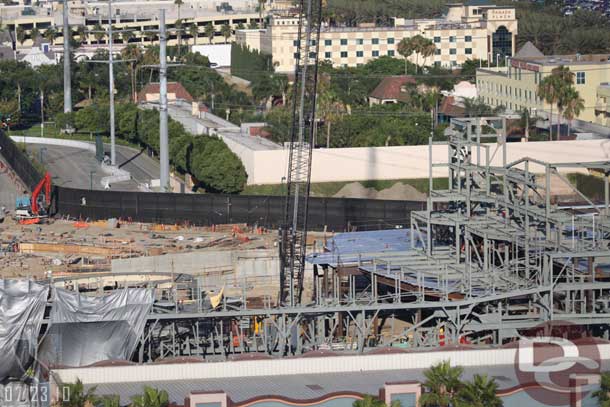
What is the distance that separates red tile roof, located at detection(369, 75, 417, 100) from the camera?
4515 inches

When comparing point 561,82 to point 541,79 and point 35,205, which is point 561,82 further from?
point 35,205

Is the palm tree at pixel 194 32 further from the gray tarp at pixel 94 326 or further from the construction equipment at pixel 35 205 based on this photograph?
the gray tarp at pixel 94 326

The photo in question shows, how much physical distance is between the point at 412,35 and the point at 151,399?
108822 millimetres

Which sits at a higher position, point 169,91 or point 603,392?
point 169,91

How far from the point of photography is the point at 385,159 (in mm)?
83250

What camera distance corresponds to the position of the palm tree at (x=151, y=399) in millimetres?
35572

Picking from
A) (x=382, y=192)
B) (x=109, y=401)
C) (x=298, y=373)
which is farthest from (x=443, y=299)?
(x=382, y=192)

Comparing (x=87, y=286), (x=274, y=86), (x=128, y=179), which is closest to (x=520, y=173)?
(x=87, y=286)

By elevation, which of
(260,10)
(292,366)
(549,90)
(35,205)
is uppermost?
(260,10)

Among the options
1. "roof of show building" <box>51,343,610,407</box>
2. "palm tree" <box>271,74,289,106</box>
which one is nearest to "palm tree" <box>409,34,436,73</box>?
"palm tree" <box>271,74,289,106</box>

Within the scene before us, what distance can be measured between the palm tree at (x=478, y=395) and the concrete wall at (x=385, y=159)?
4589cm

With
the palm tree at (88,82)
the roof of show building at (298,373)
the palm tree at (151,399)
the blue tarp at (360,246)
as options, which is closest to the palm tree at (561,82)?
the palm tree at (88,82)

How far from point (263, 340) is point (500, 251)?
31.5 ft

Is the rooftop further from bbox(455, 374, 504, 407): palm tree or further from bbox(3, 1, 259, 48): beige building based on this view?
bbox(455, 374, 504, 407): palm tree
